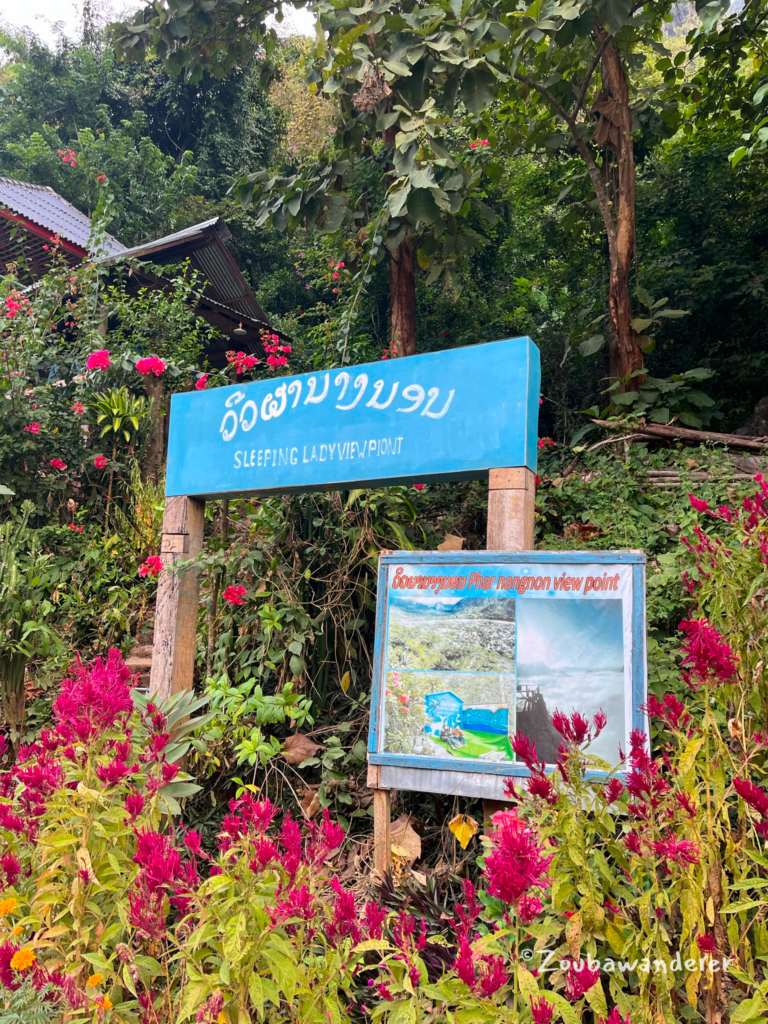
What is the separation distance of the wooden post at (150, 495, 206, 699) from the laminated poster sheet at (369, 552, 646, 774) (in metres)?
1.24

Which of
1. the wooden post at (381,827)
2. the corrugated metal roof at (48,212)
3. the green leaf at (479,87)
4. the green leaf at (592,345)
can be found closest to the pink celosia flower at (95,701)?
the wooden post at (381,827)

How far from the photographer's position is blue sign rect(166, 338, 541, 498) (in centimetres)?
272

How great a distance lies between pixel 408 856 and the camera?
2.58 m

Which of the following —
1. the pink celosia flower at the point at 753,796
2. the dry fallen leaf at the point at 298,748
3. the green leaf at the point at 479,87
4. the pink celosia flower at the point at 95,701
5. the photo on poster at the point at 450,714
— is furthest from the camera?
the green leaf at the point at 479,87

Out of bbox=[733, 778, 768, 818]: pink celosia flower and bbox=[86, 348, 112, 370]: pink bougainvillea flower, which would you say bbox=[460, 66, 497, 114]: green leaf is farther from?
bbox=[733, 778, 768, 818]: pink celosia flower

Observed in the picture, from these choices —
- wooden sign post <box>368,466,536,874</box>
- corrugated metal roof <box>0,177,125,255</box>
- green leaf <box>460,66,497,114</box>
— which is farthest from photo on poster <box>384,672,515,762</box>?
corrugated metal roof <box>0,177,125,255</box>

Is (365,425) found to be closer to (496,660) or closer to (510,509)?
(510,509)

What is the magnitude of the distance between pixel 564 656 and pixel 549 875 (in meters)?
0.93

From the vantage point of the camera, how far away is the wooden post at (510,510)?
8.77 ft

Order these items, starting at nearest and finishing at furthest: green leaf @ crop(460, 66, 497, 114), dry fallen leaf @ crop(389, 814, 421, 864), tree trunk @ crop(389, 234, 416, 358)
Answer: dry fallen leaf @ crop(389, 814, 421, 864) → green leaf @ crop(460, 66, 497, 114) → tree trunk @ crop(389, 234, 416, 358)

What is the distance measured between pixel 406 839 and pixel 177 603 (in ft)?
5.03

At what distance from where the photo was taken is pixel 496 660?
2.46 m

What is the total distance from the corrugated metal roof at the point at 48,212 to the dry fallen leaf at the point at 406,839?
24.4 ft

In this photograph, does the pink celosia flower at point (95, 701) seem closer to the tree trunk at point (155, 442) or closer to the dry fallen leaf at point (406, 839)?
the dry fallen leaf at point (406, 839)
